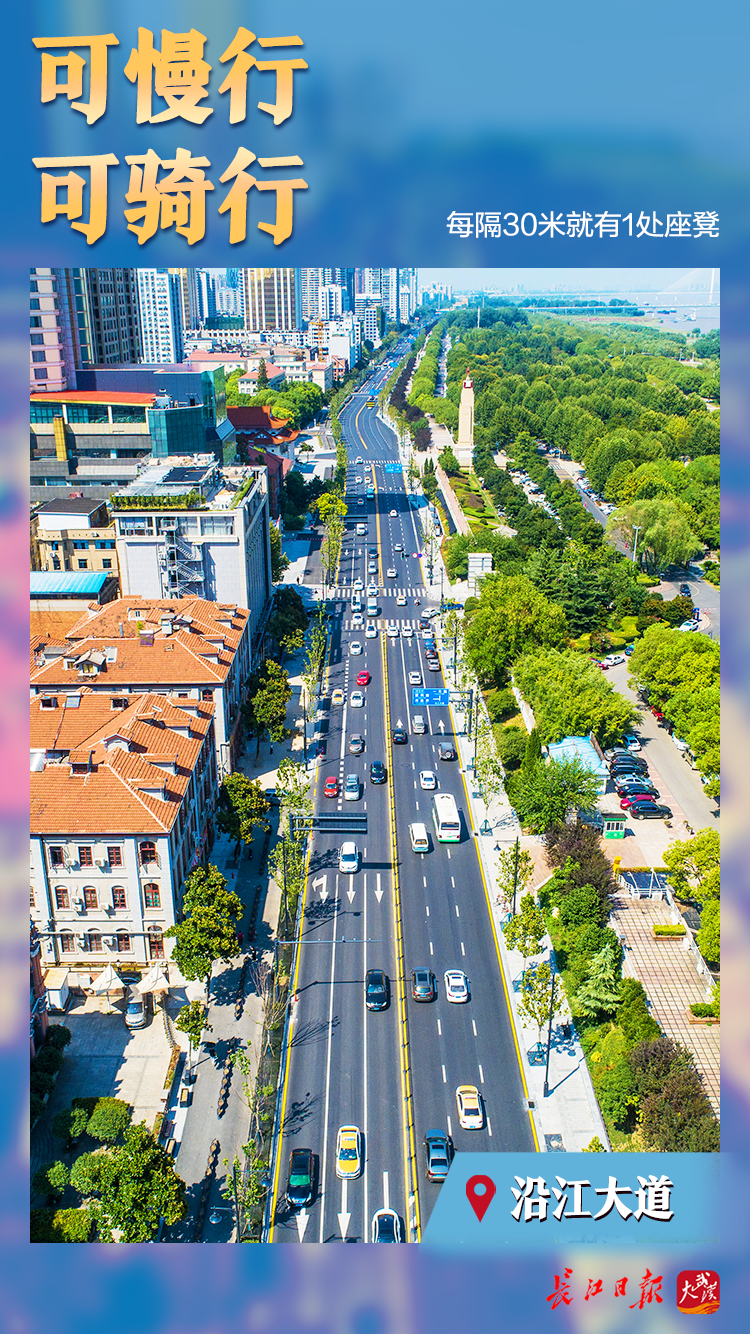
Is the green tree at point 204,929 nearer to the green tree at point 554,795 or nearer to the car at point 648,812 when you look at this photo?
the green tree at point 554,795

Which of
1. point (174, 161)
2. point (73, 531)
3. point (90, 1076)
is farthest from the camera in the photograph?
point (73, 531)

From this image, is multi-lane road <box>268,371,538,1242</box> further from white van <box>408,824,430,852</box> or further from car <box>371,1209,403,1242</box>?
white van <box>408,824,430,852</box>

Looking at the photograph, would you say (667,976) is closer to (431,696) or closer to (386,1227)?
(386,1227)

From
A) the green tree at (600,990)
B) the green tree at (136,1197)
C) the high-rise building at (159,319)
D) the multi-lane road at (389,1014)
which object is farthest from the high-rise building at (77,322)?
the high-rise building at (159,319)

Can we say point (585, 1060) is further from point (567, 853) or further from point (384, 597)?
point (384, 597)

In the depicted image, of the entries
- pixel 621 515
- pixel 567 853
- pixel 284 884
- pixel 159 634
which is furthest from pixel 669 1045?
pixel 621 515

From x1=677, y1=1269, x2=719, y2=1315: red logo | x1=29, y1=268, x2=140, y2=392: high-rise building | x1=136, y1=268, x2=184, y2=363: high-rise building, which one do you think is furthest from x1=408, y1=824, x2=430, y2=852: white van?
x1=136, y1=268, x2=184, y2=363: high-rise building
